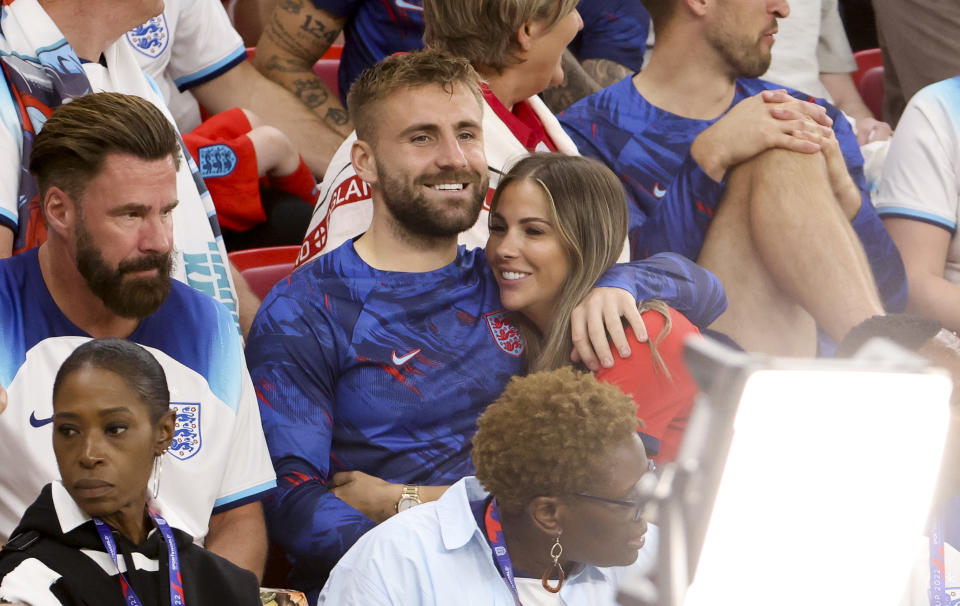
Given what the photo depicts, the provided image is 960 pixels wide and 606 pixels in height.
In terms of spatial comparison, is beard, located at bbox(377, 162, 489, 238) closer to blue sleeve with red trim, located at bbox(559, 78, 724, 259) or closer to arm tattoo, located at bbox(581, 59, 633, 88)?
blue sleeve with red trim, located at bbox(559, 78, 724, 259)

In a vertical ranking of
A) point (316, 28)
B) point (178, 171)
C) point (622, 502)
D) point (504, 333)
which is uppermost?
point (178, 171)

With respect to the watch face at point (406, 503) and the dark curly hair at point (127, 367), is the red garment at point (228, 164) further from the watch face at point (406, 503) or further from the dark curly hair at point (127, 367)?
the dark curly hair at point (127, 367)

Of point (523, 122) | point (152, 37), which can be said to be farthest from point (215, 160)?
point (523, 122)

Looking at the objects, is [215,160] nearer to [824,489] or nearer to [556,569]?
[556,569]

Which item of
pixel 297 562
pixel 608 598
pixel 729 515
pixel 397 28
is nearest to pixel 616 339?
pixel 608 598

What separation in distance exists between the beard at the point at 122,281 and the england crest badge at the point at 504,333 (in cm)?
65

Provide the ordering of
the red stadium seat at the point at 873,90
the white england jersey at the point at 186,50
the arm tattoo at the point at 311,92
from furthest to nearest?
the red stadium seat at the point at 873,90 < the arm tattoo at the point at 311,92 < the white england jersey at the point at 186,50

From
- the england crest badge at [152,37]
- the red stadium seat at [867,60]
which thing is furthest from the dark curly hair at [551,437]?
the red stadium seat at [867,60]

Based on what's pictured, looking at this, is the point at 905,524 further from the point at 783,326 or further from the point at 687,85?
the point at 687,85

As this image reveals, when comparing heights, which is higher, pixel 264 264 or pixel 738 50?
pixel 738 50

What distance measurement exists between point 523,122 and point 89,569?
1.70 metres

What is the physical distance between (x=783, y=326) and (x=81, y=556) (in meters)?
1.64

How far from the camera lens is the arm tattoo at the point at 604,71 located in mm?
3746

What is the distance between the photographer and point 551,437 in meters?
1.68
